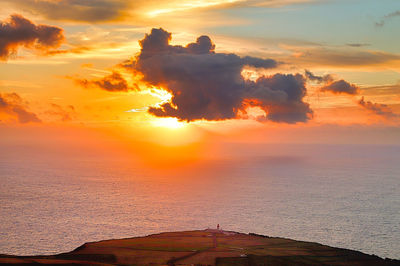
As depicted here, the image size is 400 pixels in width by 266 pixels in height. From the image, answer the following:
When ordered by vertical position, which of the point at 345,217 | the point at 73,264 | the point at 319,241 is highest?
the point at 345,217

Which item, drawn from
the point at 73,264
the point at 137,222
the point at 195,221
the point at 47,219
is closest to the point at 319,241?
the point at 195,221

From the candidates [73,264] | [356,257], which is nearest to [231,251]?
[356,257]

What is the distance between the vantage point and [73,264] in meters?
92.8

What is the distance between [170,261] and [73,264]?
22.4m

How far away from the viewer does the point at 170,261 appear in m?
102

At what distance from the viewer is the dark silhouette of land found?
331 feet

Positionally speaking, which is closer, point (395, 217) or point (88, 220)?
point (88, 220)

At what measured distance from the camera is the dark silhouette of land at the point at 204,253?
101000 millimetres

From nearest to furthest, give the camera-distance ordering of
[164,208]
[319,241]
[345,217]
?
[319,241]
[345,217]
[164,208]

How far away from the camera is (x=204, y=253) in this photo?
359 feet

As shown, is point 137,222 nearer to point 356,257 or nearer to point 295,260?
point 295,260

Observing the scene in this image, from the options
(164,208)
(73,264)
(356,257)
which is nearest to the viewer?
(73,264)

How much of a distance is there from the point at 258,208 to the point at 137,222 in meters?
59.6

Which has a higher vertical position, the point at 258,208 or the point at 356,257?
the point at 258,208
